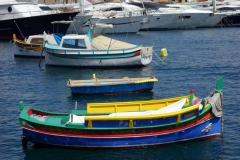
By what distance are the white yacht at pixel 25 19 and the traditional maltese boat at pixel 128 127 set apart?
44712mm

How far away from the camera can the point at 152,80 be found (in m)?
29.1

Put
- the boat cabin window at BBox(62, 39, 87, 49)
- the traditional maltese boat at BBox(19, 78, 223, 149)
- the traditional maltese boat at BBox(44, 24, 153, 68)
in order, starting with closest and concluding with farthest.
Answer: the traditional maltese boat at BBox(19, 78, 223, 149), the traditional maltese boat at BBox(44, 24, 153, 68), the boat cabin window at BBox(62, 39, 87, 49)

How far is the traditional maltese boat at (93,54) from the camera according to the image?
38.0 meters

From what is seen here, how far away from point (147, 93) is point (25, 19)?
127 ft

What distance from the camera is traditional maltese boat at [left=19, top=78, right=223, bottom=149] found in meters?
18.7

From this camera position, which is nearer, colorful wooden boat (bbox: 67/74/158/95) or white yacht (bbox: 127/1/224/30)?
colorful wooden boat (bbox: 67/74/158/95)

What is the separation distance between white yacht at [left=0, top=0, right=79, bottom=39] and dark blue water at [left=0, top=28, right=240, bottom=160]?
30.7ft

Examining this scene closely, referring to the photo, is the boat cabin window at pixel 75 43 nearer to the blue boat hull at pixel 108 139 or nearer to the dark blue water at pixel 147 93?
the dark blue water at pixel 147 93

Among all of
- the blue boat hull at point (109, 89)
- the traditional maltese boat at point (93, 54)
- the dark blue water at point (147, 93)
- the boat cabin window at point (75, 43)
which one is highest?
the boat cabin window at point (75, 43)

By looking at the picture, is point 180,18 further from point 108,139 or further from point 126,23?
point 108,139

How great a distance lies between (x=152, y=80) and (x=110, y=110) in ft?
28.7

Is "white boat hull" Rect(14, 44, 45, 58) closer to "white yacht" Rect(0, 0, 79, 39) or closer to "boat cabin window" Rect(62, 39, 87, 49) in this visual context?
"boat cabin window" Rect(62, 39, 87, 49)

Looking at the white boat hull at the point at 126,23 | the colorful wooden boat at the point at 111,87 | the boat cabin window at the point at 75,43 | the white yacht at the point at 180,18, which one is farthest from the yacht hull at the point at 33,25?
the colorful wooden boat at the point at 111,87

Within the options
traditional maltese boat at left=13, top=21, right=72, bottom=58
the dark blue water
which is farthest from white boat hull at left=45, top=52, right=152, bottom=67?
traditional maltese boat at left=13, top=21, right=72, bottom=58
